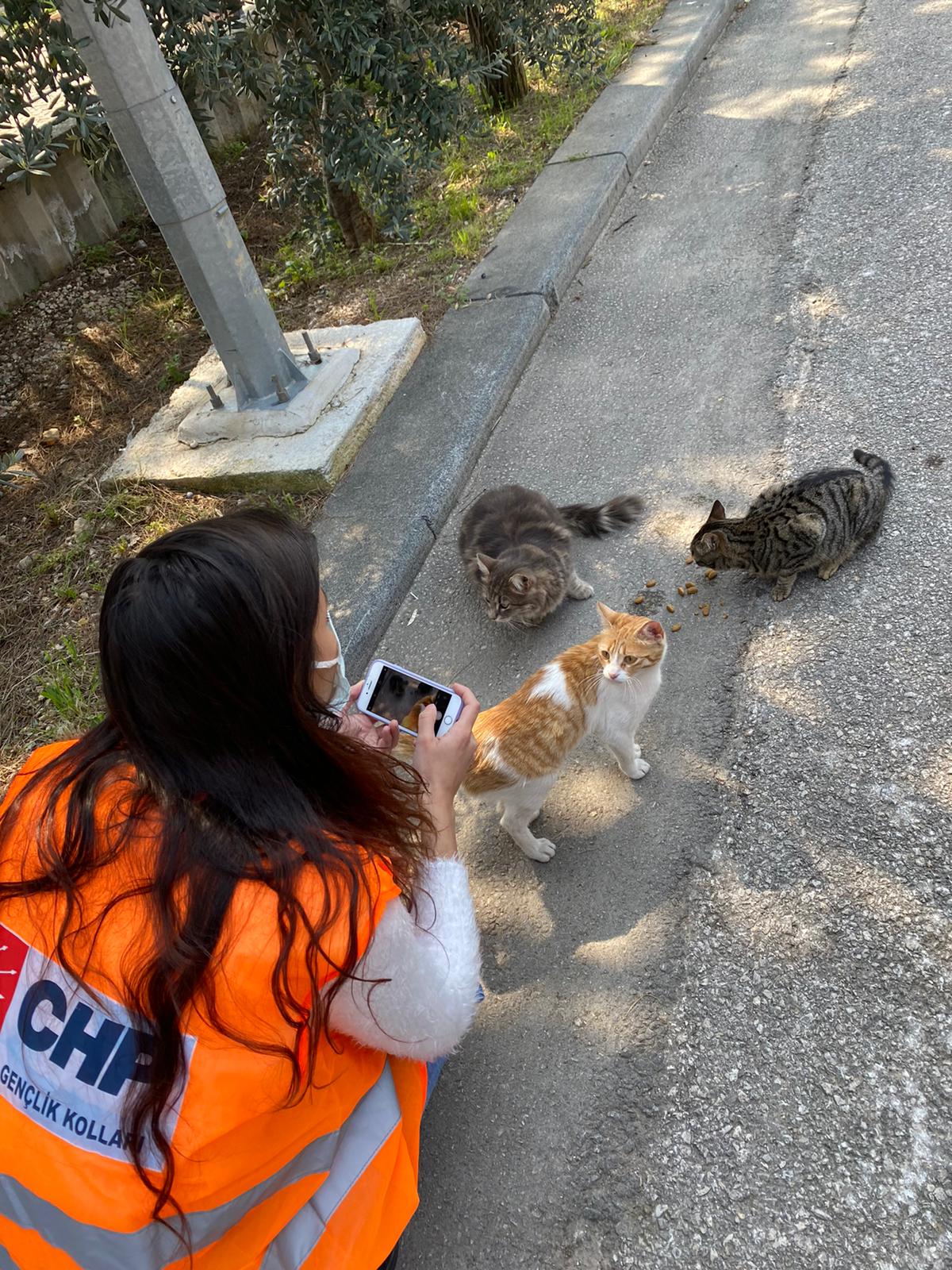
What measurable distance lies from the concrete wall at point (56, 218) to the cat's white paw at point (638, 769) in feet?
16.3

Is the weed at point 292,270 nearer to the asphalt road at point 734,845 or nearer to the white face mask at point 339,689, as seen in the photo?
the asphalt road at point 734,845

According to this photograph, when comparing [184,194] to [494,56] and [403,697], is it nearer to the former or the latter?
[403,697]

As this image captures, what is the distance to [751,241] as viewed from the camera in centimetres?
509

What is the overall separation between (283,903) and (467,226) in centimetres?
551

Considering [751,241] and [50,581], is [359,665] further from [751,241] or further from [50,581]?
[751,241]

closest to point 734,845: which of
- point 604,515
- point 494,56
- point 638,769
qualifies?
point 638,769

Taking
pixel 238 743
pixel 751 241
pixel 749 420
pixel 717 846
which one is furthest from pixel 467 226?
pixel 238 743

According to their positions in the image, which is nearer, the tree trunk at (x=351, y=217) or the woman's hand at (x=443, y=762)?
the woman's hand at (x=443, y=762)

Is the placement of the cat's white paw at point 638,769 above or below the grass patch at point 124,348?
below

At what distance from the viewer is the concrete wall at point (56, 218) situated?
562 cm

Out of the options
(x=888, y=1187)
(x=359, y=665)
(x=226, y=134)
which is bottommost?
(x=888, y=1187)

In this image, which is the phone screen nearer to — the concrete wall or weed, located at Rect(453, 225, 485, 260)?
weed, located at Rect(453, 225, 485, 260)

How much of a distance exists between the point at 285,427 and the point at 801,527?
2.56 m

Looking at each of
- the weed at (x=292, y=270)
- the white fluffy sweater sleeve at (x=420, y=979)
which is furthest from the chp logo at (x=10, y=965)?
the weed at (x=292, y=270)
